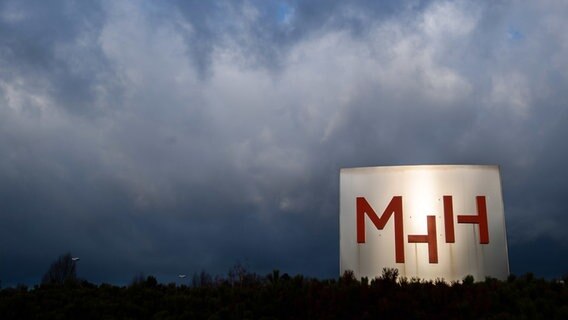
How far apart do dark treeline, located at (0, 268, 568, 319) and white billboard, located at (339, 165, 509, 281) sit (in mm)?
3047

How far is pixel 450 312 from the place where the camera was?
27.5ft

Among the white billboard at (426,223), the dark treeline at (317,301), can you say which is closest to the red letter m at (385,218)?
the white billboard at (426,223)

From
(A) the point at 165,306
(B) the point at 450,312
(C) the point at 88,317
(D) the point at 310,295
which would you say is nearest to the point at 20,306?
(C) the point at 88,317

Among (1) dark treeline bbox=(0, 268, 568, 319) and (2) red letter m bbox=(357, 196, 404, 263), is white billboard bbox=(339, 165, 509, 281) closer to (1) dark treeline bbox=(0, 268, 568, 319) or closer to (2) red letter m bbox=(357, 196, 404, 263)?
(2) red letter m bbox=(357, 196, 404, 263)

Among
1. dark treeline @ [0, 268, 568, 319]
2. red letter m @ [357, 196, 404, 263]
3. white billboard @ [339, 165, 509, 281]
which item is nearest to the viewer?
dark treeline @ [0, 268, 568, 319]

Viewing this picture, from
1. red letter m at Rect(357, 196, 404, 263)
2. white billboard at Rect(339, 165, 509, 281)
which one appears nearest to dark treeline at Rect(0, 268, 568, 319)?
white billboard at Rect(339, 165, 509, 281)

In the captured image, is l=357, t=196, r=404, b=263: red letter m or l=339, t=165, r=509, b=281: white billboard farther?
l=357, t=196, r=404, b=263: red letter m

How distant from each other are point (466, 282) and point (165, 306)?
6.07 meters

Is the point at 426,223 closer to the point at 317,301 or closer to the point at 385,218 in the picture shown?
the point at 385,218

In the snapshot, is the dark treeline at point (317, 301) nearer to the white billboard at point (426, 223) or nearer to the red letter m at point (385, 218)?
the white billboard at point (426, 223)

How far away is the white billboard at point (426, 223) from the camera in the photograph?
529 inches

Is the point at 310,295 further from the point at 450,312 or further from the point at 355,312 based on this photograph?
the point at 450,312

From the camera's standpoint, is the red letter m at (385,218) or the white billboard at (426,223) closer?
the white billboard at (426,223)

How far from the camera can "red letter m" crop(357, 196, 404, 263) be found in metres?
13.7
